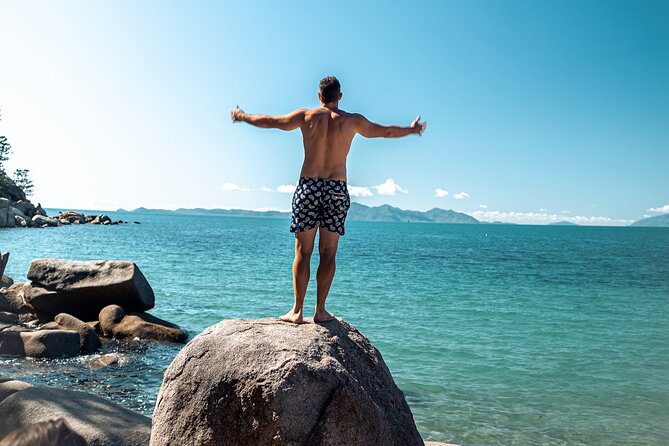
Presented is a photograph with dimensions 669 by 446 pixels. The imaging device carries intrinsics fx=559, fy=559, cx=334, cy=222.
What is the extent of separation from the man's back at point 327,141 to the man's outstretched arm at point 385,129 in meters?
0.10

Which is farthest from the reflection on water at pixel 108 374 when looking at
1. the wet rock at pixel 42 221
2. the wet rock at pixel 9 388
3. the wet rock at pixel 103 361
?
the wet rock at pixel 42 221

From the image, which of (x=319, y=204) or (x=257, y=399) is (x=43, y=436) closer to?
(x=257, y=399)

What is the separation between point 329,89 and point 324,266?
6.64 feet

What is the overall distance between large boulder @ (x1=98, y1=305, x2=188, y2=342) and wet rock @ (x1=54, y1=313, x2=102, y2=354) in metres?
0.90

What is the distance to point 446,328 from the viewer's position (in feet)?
62.2

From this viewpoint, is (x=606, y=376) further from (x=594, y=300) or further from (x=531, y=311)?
(x=594, y=300)

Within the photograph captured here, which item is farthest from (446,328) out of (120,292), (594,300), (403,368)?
(594,300)

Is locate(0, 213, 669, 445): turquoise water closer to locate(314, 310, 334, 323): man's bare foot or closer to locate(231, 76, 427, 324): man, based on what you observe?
locate(314, 310, 334, 323): man's bare foot

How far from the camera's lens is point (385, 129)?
6289 mm

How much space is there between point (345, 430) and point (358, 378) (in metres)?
0.68

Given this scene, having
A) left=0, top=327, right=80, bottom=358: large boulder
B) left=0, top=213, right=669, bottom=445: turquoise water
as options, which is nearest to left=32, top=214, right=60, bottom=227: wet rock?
left=0, top=213, right=669, bottom=445: turquoise water

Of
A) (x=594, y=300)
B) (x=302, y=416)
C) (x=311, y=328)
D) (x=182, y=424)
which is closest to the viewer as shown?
(x=302, y=416)

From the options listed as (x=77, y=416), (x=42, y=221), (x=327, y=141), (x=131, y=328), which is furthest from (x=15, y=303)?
(x=42, y=221)

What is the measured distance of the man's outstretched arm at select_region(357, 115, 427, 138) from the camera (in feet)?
20.5
